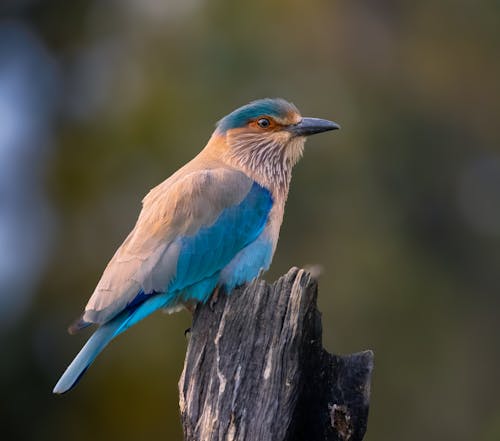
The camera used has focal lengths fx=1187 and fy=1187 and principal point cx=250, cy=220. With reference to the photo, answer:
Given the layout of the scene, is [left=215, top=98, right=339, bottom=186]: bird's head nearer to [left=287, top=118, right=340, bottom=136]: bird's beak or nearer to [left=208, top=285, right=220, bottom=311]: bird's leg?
[left=287, top=118, right=340, bottom=136]: bird's beak

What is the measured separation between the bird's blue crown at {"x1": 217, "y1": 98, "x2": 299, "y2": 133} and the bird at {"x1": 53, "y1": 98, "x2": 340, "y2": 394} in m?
0.01

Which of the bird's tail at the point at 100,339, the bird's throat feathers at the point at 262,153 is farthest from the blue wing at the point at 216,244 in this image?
the bird's throat feathers at the point at 262,153

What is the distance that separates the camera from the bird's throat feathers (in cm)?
831

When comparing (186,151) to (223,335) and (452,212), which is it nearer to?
(452,212)

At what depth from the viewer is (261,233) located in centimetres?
775

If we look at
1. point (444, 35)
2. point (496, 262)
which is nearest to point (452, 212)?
point (496, 262)

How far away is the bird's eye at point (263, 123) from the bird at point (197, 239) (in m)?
0.10

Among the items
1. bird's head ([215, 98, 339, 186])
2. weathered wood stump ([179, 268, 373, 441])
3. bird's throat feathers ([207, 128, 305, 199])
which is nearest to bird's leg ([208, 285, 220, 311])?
weathered wood stump ([179, 268, 373, 441])

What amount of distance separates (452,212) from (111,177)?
5.14m

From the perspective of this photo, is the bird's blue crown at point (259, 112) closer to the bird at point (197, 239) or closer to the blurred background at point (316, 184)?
the bird at point (197, 239)

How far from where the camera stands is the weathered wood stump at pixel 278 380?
5.83 metres

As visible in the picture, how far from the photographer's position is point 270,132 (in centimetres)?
856

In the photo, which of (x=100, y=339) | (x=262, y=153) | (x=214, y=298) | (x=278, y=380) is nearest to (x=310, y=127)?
(x=262, y=153)

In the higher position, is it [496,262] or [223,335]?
[223,335]
